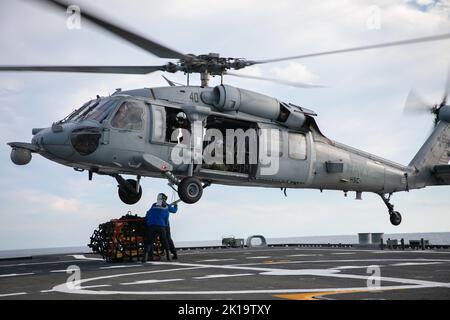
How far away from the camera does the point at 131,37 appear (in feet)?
45.3

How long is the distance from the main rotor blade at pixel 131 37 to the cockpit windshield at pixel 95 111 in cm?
240

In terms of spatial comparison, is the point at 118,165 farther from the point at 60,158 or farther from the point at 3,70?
the point at 3,70

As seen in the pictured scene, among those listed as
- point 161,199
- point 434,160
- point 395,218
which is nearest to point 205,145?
point 161,199

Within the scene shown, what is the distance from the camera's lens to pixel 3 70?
47.5 ft

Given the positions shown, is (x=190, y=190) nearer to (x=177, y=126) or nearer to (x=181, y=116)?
(x=177, y=126)

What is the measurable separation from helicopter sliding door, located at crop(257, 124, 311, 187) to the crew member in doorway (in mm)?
4971

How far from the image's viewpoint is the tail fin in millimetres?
25594

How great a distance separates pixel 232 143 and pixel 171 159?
2.50 m

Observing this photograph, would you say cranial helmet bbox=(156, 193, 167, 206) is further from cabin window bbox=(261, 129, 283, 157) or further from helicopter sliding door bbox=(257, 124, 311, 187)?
cabin window bbox=(261, 129, 283, 157)

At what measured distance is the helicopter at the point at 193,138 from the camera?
1612 cm

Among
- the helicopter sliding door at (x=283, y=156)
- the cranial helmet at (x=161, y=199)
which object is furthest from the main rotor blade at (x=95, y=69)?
the helicopter sliding door at (x=283, y=156)

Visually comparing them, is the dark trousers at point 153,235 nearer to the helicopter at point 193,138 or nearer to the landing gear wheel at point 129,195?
the helicopter at point 193,138

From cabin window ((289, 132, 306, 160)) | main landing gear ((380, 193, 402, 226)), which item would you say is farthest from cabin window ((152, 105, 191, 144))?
main landing gear ((380, 193, 402, 226))
